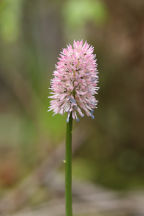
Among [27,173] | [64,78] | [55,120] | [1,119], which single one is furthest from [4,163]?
[64,78]

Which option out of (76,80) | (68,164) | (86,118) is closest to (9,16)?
(86,118)

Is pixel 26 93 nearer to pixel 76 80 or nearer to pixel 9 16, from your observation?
pixel 9 16

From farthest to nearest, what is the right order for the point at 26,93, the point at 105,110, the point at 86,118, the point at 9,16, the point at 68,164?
the point at 26,93
the point at 86,118
the point at 105,110
the point at 9,16
the point at 68,164

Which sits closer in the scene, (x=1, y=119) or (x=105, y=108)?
(x=105, y=108)

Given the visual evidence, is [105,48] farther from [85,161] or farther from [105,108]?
[85,161]

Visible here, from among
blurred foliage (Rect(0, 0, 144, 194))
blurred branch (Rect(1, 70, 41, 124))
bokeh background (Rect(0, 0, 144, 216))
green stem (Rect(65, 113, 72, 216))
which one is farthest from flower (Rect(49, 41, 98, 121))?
blurred branch (Rect(1, 70, 41, 124))

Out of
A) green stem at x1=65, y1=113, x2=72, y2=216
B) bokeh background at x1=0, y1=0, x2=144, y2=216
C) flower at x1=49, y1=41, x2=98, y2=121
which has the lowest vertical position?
green stem at x1=65, y1=113, x2=72, y2=216

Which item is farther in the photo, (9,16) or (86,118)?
(86,118)

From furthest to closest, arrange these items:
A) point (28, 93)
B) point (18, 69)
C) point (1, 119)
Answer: point (1, 119) → point (18, 69) → point (28, 93)

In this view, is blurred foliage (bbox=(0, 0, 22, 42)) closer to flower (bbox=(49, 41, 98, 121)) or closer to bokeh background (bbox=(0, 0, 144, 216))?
bokeh background (bbox=(0, 0, 144, 216))
